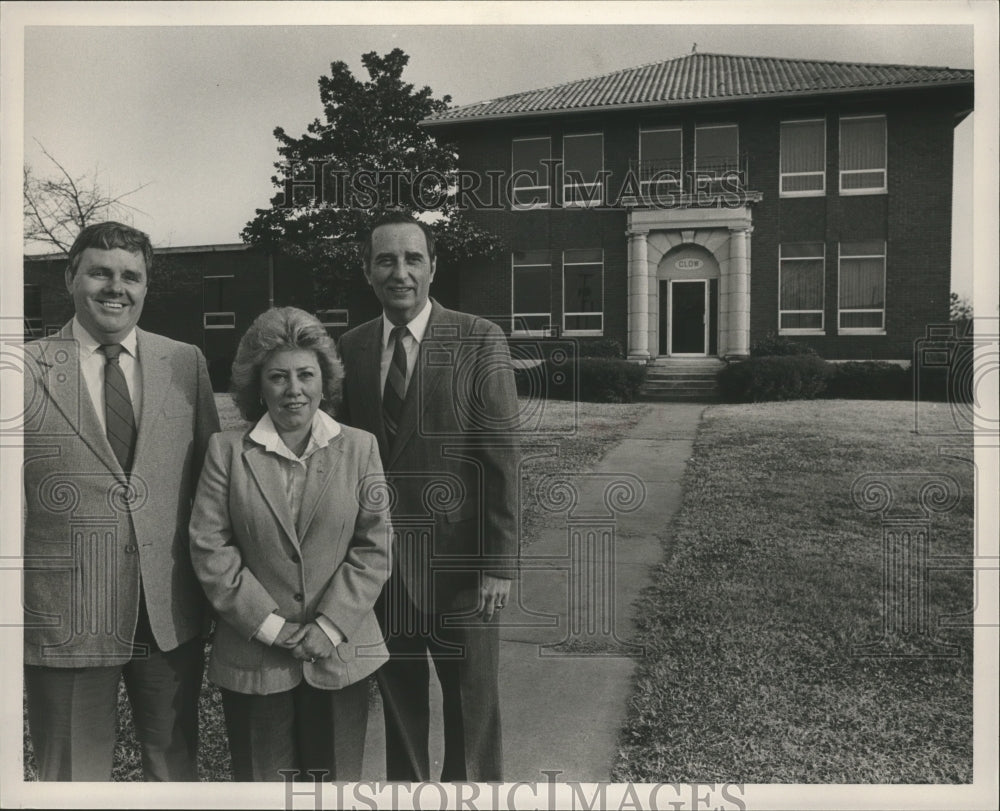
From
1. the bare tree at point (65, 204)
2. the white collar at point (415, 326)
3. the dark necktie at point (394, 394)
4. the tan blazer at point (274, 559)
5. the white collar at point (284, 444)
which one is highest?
the bare tree at point (65, 204)

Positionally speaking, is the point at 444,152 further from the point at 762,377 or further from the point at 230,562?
the point at 230,562

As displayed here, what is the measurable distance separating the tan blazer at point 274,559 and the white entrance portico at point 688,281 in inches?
62.1

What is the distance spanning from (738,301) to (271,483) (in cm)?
222

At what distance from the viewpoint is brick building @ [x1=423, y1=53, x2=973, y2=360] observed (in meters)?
3.30

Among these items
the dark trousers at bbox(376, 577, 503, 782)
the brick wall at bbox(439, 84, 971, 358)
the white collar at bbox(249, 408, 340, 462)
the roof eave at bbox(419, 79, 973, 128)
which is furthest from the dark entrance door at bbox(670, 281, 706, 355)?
the white collar at bbox(249, 408, 340, 462)

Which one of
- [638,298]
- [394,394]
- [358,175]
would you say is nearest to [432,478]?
[394,394]

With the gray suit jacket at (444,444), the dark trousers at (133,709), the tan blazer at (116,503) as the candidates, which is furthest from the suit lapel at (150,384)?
the dark trousers at (133,709)

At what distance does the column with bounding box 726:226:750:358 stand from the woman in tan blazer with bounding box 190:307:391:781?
180 centimetres

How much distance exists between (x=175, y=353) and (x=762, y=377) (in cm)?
251

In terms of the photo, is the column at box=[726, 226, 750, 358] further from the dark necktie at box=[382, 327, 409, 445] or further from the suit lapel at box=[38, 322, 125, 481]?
the suit lapel at box=[38, 322, 125, 481]

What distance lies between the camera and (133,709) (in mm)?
2791

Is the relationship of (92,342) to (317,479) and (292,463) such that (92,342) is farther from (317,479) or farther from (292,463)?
(317,479)

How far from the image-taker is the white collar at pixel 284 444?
255 centimetres

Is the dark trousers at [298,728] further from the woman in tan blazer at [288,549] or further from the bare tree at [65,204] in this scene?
the bare tree at [65,204]
